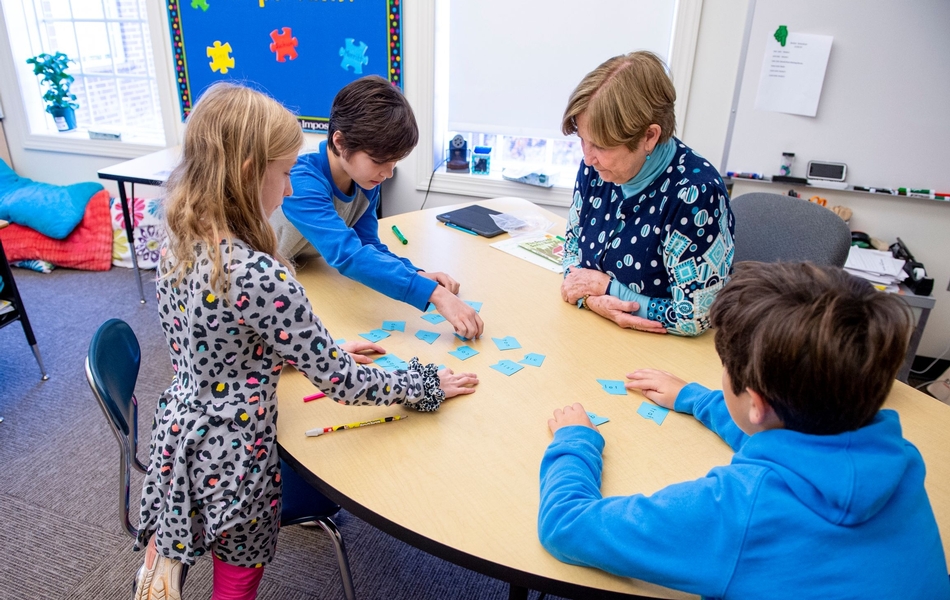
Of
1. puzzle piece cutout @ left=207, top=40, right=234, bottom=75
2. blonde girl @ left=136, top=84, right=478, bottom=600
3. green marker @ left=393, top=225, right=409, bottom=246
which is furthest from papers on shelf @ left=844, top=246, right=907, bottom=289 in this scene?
puzzle piece cutout @ left=207, top=40, right=234, bottom=75

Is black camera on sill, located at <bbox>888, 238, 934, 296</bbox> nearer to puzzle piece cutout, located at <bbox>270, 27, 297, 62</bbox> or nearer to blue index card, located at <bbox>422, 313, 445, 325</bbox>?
blue index card, located at <bbox>422, 313, 445, 325</bbox>

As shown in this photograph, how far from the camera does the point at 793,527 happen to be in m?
0.72

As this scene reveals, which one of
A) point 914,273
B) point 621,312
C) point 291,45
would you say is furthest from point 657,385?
point 291,45

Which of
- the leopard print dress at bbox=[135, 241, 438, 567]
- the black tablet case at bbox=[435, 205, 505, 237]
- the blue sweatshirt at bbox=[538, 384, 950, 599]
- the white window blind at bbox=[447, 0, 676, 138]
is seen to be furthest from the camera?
the white window blind at bbox=[447, 0, 676, 138]

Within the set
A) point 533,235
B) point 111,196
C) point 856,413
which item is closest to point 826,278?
point 856,413

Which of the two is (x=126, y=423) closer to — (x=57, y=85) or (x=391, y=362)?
(x=391, y=362)

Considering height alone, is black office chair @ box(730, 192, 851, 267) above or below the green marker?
above

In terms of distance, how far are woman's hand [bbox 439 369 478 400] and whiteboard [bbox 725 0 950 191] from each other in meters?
2.22

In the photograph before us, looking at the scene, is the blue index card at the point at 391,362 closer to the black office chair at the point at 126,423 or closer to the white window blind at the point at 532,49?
the black office chair at the point at 126,423

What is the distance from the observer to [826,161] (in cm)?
277

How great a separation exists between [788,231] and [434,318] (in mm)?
1082

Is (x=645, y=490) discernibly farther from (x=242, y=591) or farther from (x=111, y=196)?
(x=111, y=196)

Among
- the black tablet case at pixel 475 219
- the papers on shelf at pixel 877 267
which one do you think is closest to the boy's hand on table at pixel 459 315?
the black tablet case at pixel 475 219

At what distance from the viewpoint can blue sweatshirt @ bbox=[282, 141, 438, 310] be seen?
1.53 m
